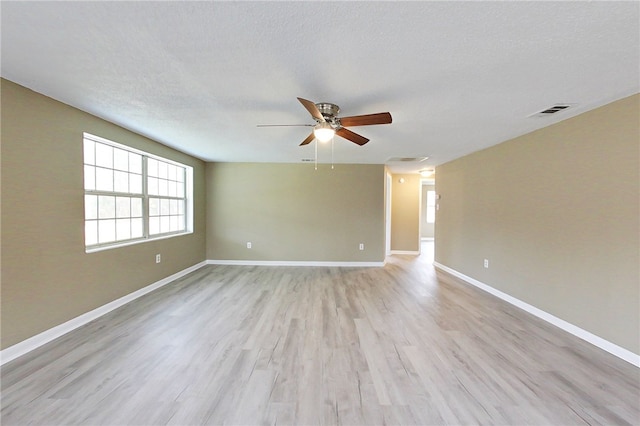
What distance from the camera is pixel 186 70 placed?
189 centimetres

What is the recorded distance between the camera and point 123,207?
3.46 meters

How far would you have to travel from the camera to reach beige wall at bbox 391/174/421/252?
286 inches

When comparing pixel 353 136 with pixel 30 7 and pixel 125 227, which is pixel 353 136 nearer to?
pixel 30 7

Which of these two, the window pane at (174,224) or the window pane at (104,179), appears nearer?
the window pane at (104,179)

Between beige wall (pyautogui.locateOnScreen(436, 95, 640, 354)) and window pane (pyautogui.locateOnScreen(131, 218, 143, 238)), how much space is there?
211 inches

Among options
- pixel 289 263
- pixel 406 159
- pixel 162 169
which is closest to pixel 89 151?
pixel 162 169

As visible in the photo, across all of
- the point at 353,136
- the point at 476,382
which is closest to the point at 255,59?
the point at 353,136

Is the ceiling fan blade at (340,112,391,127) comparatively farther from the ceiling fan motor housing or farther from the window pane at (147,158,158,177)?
the window pane at (147,158,158,177)

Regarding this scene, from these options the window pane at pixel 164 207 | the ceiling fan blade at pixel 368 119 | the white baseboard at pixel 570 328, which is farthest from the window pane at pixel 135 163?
the white baseboard at pixel 570 328

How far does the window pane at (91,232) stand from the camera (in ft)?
9.48

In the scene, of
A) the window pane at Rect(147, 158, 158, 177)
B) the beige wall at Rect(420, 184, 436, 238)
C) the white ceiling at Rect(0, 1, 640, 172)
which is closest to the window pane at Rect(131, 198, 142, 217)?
the window pane at Rect(147, 158, 158, 177)

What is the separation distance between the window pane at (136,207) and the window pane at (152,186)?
10.9 inches

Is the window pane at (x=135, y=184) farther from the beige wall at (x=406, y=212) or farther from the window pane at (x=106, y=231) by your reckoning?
the beige wall at (x=406, y=212)

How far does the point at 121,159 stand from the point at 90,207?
2.70 ft
